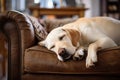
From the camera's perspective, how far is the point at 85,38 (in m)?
1.86

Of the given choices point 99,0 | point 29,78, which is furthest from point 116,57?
point 99,0

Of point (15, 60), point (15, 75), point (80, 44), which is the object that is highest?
point (80, 44)

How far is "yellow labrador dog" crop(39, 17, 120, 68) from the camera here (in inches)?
64.7

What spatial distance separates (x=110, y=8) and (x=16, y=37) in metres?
4.24

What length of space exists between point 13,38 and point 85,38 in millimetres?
577

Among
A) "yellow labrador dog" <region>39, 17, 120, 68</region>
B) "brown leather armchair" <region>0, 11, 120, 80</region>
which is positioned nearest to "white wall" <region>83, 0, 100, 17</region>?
"yellow labrador dog" <region>39, 17, 120, 68</region>

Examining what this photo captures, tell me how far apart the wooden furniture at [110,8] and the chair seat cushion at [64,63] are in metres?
4.13

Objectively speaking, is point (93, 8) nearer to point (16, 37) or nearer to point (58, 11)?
point (58, 11)

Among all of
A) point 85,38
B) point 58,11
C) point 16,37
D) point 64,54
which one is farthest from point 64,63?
point 58,11

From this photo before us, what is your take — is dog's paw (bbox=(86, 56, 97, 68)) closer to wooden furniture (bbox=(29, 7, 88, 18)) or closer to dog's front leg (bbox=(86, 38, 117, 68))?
dog's front leg (bbox=(86, 38, 117, 68))

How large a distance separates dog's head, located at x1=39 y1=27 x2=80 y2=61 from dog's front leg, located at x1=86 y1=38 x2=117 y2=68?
127 mm

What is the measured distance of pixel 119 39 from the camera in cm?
197

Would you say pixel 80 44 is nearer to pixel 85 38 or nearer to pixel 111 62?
pixel 85 38

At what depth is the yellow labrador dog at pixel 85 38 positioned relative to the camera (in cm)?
164
